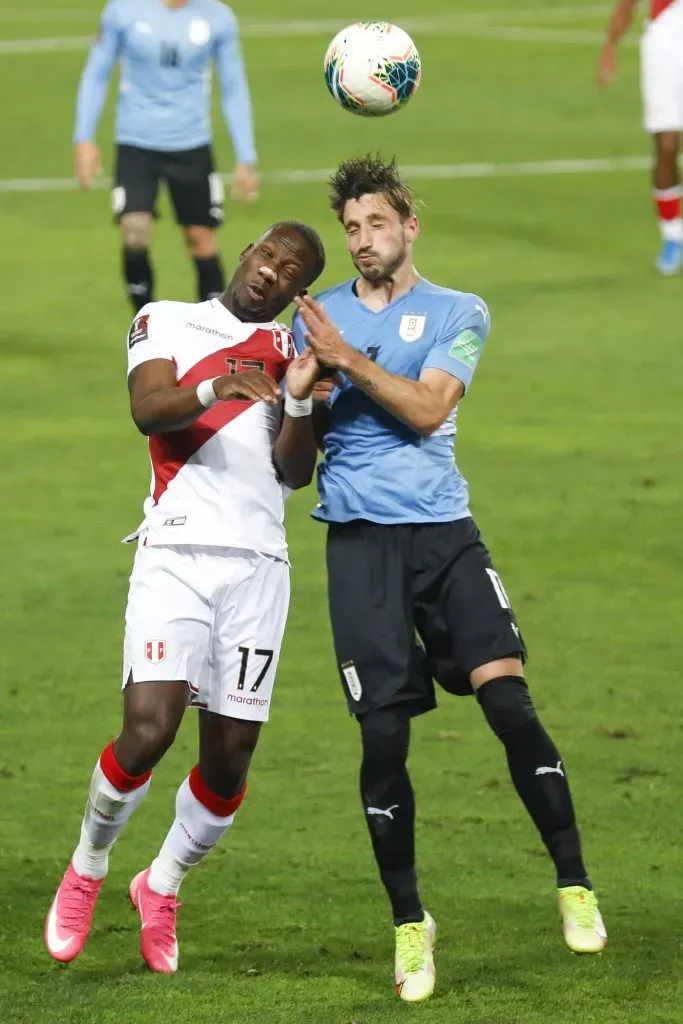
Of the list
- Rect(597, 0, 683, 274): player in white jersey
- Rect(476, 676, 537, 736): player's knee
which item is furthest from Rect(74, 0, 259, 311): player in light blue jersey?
Rect(476, 676, 537, 736): player's knee

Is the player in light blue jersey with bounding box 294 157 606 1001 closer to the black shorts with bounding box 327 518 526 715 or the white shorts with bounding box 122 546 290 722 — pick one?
the black shorts with bounding box 327 518 526 715

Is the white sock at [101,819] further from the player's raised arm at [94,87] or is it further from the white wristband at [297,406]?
the player's raised arm at [94,87]

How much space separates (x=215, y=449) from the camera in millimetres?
6562

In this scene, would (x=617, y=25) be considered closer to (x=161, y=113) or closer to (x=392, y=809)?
(x=161, y=113)

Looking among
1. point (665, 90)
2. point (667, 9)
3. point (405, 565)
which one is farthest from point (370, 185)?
point (667, 9)

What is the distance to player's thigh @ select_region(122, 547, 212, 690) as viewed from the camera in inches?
252

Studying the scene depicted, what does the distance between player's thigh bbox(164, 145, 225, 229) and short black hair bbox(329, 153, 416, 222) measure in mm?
8722

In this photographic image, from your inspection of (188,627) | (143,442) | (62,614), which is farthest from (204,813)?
(143,442)

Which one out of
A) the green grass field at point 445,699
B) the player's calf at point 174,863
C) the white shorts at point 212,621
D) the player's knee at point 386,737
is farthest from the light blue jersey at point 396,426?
the green grass field at point 445,699

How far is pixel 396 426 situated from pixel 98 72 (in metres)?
8.83

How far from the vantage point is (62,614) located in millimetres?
10266

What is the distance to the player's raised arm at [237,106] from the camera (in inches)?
583

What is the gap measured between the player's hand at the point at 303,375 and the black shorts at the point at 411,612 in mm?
481

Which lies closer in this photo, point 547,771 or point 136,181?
point 547,771
